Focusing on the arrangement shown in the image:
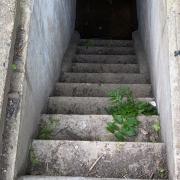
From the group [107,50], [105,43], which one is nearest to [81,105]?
[107,50]

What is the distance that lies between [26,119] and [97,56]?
303cm

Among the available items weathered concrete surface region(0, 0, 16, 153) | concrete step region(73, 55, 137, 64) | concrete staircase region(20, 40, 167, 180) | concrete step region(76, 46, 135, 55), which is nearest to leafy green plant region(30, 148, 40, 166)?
concrete staircase region(20, 40, 167, 180)

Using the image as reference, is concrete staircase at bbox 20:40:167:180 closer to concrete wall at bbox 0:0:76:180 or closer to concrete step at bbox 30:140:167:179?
concrete step at bbox 30:140:167:179

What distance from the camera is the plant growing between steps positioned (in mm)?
3180

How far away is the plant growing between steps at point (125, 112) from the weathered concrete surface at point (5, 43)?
1.18m

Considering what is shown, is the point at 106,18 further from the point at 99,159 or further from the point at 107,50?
the point at 99,159

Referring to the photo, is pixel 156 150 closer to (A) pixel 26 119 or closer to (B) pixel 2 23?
(A) pixel 26 119

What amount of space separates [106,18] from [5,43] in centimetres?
654

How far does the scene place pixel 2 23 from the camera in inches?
104

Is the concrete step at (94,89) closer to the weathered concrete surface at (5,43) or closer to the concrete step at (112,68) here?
the concrete step at (112,68)

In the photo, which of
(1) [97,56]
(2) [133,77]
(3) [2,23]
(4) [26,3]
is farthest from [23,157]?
(1) [97,56]

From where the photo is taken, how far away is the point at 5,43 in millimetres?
2582

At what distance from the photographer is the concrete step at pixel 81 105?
3.74 meters

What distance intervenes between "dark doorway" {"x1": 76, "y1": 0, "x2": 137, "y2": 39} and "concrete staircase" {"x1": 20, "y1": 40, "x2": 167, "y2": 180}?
3.98m
